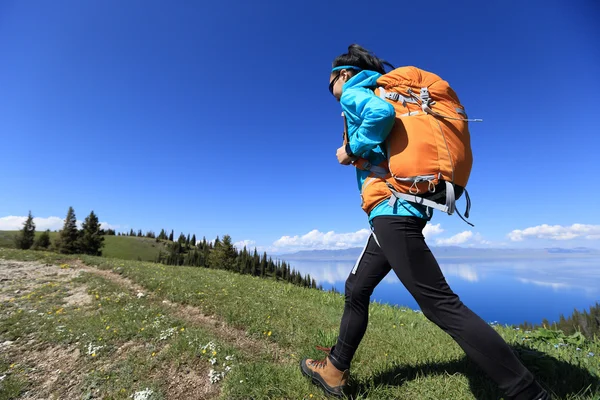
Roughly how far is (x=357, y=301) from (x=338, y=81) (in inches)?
93.9

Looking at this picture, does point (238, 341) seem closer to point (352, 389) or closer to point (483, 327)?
point (352, 389)

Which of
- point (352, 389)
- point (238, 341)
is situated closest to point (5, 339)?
point (238, 341)

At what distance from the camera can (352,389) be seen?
2908 millimetres

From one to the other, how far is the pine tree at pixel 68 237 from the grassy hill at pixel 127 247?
47075mm

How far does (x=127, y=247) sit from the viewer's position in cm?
11956

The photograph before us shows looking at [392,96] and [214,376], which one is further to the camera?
[214,376]

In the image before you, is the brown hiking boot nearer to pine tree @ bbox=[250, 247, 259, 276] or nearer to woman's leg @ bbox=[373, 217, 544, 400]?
woman's leg @ bbox=[373, 217, 544, 400]

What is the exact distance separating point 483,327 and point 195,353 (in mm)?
3821

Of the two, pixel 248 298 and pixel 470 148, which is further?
pixel 248 298

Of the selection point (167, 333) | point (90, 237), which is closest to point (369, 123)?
point (167, 333)

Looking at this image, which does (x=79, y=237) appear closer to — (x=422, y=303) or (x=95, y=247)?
(x=95, y=247)

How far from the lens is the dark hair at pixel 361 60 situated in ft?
9.56

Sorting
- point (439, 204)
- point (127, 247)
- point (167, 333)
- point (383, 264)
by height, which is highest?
point (439, 204)

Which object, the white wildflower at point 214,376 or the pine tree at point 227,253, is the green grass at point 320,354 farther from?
the pine tree at point 227,253
